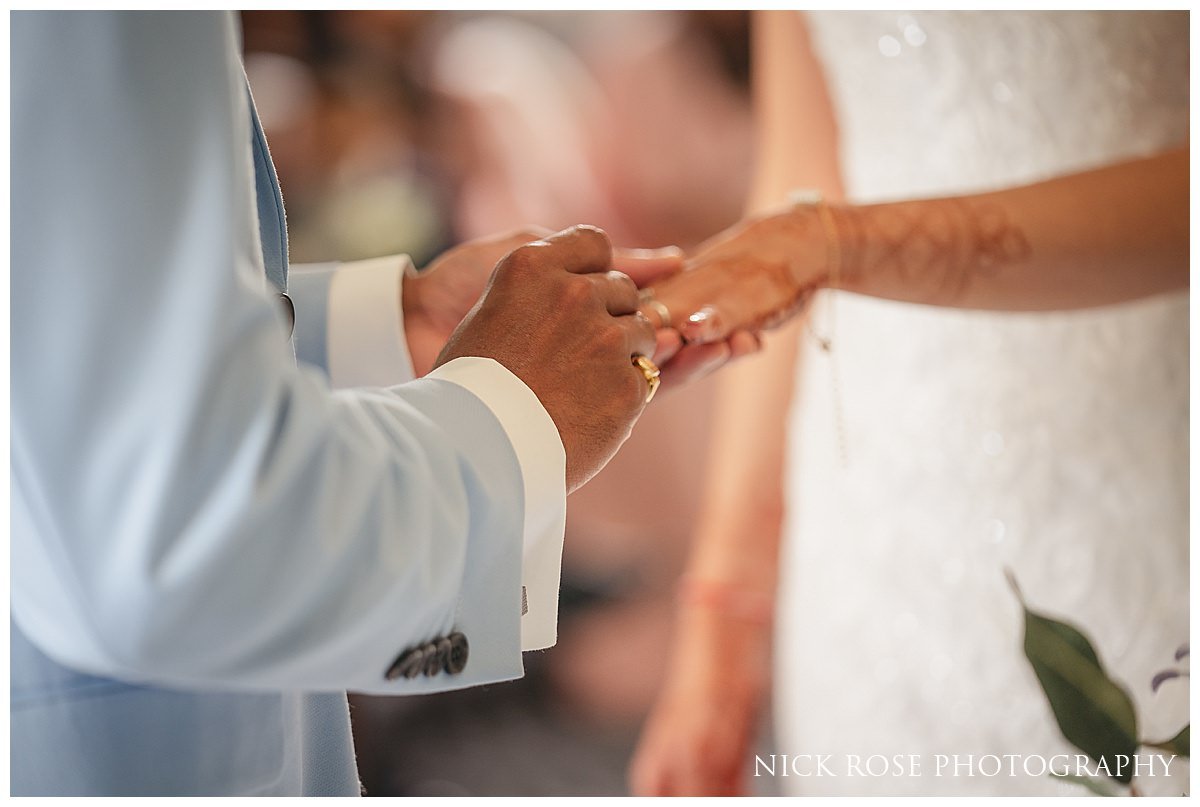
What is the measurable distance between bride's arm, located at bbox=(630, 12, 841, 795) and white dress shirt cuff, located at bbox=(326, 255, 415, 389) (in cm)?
57

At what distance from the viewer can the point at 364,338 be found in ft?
2.60

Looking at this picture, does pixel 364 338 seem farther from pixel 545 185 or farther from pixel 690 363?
pixel 545 185

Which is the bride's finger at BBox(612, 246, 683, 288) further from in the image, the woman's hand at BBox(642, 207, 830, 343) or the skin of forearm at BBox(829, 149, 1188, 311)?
the skin of forearm at BBox(829, 149, 1188, 311)

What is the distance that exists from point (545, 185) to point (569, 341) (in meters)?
1.33

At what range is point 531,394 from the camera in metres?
0.48

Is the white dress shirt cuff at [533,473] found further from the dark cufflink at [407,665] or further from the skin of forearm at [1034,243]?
the skin of forearm at [1034,243]

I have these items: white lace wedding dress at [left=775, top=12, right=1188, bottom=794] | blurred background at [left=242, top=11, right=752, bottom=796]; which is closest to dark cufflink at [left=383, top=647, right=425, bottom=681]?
white lace wedding dress at [left=775, top=12, right=1188, bottom=794]

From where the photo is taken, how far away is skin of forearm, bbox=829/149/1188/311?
852 millimetres

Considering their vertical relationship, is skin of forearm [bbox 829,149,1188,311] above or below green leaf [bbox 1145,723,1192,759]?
above

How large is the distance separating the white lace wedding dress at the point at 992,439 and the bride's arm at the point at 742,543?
8 centimetres

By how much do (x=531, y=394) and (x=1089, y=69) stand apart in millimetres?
869

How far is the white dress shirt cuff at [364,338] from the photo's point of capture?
790mm

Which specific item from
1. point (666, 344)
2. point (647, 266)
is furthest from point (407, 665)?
point (647, 266)

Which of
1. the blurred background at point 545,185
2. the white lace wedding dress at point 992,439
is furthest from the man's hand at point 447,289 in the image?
the blurred background at point 545,185
